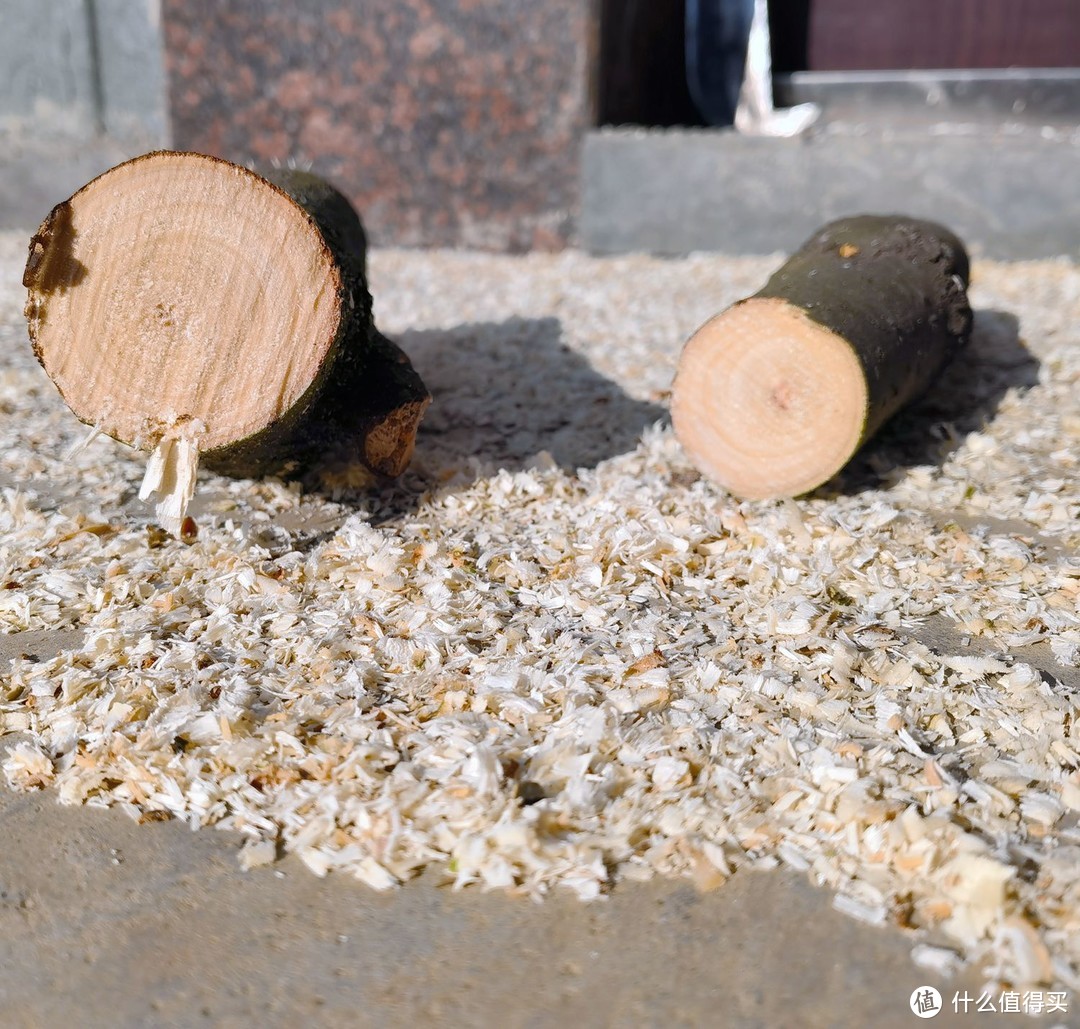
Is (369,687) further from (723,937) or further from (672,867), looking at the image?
(723,937)

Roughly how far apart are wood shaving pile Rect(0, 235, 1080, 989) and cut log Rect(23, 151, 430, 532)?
0.39 meters

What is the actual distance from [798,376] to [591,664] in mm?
1308

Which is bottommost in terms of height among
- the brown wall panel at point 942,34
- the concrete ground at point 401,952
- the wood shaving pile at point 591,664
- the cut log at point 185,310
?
the concrete ground at point 401,952

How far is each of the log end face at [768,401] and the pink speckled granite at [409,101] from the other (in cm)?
336

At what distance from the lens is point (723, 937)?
1835 millimetres

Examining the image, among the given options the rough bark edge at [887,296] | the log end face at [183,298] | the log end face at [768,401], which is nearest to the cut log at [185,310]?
the log end face at [183,298]

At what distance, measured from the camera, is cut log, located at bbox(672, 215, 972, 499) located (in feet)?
10.5

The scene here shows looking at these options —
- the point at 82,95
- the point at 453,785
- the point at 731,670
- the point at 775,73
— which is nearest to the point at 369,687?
the point at 453,785

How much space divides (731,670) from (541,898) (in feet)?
2.59

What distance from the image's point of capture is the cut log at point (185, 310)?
2.74 m

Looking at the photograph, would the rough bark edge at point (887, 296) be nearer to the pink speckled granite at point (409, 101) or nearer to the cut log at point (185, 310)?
the cut log at point (185, 310)

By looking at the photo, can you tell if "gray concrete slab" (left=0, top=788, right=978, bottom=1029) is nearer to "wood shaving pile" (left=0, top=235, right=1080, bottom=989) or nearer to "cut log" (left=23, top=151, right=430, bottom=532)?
"wood shaving pile" (left=0, top=235, right=1080, bottom=989)

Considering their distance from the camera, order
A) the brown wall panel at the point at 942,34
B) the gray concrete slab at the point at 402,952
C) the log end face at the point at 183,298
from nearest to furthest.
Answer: the gray concrete slab at the point at 402,952 < the log end face at the point at 183,298 < the brown wall panel at the point at 942,34

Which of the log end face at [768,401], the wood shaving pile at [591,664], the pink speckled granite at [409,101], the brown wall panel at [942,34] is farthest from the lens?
the brown wall panel at [942,34]
